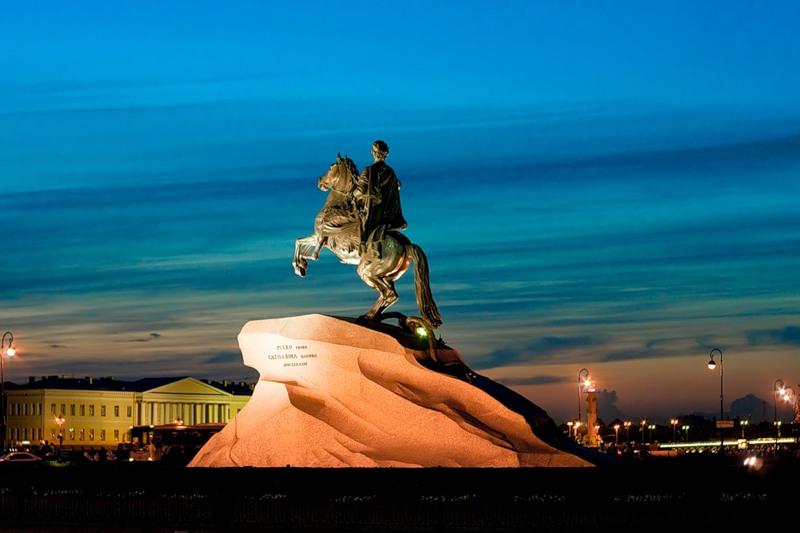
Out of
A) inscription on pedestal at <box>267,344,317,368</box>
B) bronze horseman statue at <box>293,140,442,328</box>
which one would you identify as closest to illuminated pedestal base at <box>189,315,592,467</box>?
inscription on pedestal at <box>267,344,317,368</box>

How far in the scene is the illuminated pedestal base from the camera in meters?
31.5

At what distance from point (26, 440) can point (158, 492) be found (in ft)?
439

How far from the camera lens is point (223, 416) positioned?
551 feet

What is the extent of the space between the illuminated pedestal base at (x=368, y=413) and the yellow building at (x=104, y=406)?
125m

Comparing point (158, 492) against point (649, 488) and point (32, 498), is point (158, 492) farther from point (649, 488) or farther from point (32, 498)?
point (649, 488)

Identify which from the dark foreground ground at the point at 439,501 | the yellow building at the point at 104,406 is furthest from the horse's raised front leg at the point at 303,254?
the yellow building at the point at 104,406

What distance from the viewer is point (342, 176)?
3488 cm

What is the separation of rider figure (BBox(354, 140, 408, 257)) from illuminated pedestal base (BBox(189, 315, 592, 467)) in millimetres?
2190

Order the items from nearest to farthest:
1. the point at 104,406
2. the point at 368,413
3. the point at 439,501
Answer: the point at 439,501 < the point at 368,413 < the point at 104,406

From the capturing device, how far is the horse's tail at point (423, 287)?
3456 centimetres

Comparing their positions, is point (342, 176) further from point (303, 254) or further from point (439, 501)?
point (439, 501)

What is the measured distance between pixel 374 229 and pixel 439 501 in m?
10.6

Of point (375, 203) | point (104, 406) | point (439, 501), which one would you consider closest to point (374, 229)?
point (375, 203)

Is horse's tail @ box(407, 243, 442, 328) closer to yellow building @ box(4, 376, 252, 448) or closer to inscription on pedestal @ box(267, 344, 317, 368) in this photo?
inscription on pedestal @ box(267, 344, 317, 368)
